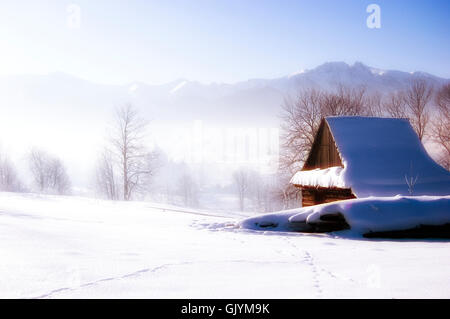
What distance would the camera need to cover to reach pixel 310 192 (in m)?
18.5

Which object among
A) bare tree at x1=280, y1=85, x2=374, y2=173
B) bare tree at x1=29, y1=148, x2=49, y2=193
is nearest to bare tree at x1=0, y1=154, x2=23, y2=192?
bare tree at x1=29, y1=148, x2=49, y2=193

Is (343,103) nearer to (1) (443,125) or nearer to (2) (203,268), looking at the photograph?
(1) (443,125)

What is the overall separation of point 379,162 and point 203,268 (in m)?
13.7

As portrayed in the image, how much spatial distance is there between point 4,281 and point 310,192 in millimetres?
16972

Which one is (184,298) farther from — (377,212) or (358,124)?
(358,124)

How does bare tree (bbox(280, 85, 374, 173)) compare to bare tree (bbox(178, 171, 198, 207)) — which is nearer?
bare tree (bbox(280, 85, 374, 173))

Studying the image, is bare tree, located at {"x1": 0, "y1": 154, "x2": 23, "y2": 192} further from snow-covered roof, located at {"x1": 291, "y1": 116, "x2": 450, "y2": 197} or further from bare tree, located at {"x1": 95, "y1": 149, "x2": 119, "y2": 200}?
snow-covered roof, located at {"x1": 291, "y1": 116, "x2": 450, "y2": 197}

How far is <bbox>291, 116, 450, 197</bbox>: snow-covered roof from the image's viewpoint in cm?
1411

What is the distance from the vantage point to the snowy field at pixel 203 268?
280 centimetres

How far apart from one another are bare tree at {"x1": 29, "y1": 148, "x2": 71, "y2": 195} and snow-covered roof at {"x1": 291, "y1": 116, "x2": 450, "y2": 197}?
1633 inches

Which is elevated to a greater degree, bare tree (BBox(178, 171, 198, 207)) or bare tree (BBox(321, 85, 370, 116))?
bare tree (BBox(321, 85, 370, 116))

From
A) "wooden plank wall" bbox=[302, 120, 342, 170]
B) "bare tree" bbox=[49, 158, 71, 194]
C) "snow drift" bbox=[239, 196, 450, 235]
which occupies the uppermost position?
"wooden plank wall" bbox=[302, 120, 342, 170]
